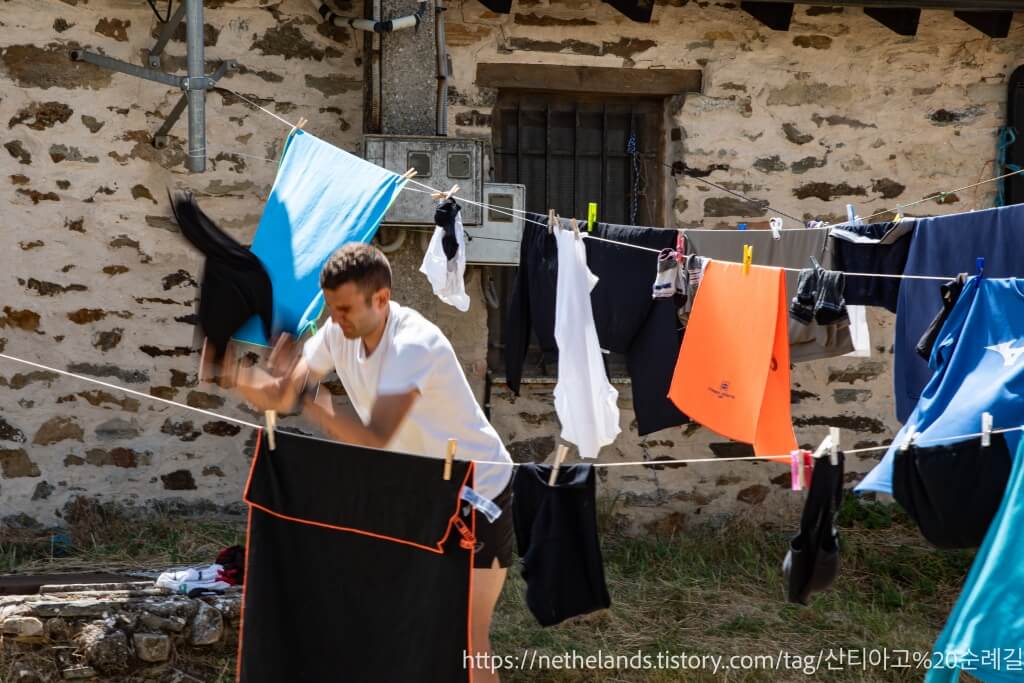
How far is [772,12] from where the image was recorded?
6094 millimetres

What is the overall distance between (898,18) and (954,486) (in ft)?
11.7

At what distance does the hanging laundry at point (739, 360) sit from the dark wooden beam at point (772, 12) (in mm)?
2278

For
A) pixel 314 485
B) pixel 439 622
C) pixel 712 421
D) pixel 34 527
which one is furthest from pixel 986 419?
pixel 34 527

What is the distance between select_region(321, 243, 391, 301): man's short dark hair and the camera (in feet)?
11.2

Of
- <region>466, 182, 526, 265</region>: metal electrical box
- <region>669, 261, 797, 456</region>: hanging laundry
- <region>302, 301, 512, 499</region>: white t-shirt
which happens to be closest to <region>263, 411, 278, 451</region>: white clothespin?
<region>302, 301, 512, 499</region>: white t-shirt

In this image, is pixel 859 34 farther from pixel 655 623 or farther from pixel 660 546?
pixel 655 623

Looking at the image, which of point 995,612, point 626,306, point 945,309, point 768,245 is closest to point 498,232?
point 626,306

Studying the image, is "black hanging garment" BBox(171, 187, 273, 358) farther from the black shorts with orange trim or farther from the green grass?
the green grass

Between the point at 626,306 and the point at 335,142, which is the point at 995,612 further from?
the point at 335,142

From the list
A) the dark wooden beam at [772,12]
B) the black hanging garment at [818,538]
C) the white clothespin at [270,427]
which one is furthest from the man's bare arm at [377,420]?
the dark wooden beam at [772,12]

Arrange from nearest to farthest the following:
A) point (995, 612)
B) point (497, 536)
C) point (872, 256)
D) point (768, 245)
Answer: point (995, 612) → point (497, 536) → point (872, 256) → point (768, 245)

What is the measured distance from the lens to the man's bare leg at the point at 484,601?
356cm

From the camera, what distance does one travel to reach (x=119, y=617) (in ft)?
14.1

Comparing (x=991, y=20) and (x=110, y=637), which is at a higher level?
(x=991, y=20)
